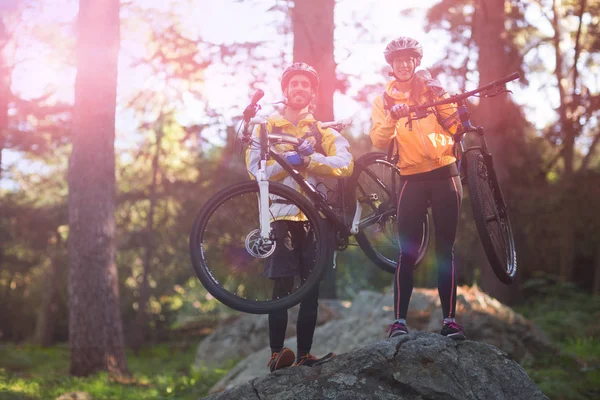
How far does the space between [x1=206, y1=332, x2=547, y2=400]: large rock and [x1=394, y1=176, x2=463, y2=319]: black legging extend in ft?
1.15

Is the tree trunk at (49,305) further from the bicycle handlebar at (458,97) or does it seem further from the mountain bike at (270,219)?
the bicycle handlebar at (458,97)

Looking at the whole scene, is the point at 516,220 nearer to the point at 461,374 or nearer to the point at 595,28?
the point at 595,28

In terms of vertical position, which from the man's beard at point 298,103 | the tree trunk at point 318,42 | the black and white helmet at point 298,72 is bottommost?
the man's beard at point 298,103

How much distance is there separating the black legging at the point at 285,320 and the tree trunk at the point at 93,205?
5632 millimetres

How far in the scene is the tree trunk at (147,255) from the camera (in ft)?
60.9

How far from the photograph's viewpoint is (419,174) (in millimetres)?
4953

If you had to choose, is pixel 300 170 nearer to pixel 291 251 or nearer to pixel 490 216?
pixel 291 251

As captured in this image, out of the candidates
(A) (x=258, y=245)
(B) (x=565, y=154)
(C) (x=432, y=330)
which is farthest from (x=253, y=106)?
(B) (x=565, y=154)

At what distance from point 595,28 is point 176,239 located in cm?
1209

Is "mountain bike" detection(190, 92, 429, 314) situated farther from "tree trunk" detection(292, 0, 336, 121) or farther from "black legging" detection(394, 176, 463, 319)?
"tree trunk" detection(292, 0, 336, 121)

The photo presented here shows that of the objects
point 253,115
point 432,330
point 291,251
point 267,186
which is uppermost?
point 253,115

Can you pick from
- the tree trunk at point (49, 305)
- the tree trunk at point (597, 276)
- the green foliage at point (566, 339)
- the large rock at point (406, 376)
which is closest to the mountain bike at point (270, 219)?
the large rock at point (406, 376)

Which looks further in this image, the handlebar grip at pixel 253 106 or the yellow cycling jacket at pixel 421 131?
the yellow cycling jacket at pixel 421 131

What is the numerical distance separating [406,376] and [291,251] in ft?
4.03
